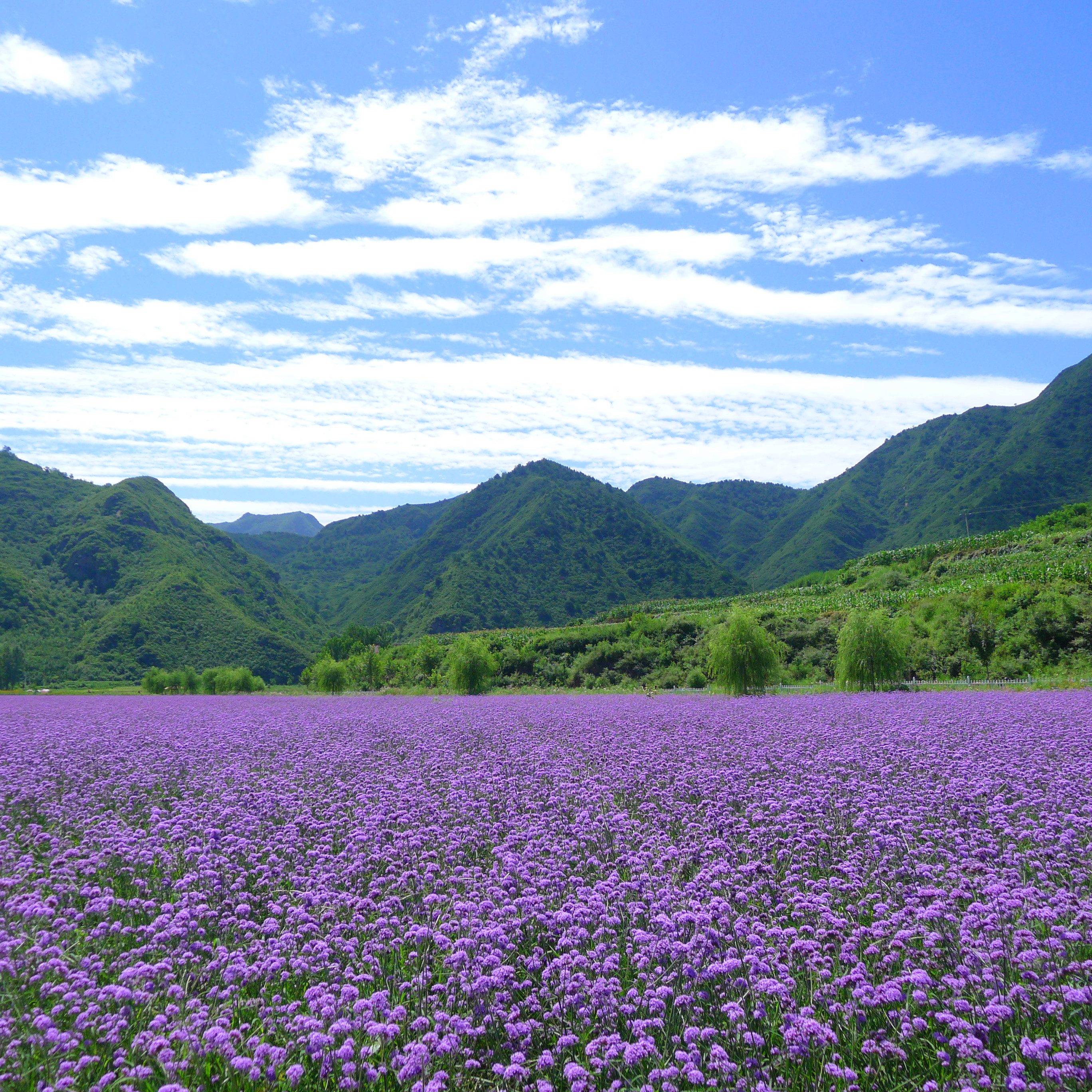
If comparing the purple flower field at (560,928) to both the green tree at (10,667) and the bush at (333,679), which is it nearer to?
the bush at (333,679)

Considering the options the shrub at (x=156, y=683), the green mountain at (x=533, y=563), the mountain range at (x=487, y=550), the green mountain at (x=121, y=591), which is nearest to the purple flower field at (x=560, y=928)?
the shrub at (x=156, y=683)

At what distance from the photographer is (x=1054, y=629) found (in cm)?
3058

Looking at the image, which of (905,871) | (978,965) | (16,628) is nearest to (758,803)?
(905,871)

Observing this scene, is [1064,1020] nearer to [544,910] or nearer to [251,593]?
[544,910]

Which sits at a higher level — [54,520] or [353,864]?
[54,520]

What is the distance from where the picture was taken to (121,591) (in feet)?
271

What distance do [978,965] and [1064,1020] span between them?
46 cm

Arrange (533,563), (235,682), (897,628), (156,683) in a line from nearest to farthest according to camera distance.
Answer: (897,628)
(156,683)
(235,682)
(533,563)

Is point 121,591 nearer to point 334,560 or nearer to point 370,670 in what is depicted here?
point 370,670

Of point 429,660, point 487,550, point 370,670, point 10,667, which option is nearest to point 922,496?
point 487,550

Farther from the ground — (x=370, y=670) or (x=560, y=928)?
(x=560, y=928)

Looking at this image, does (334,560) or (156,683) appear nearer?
(156,683)

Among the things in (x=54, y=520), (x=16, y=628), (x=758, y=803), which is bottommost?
(x=16, y=628)

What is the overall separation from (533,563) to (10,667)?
68985 mm
